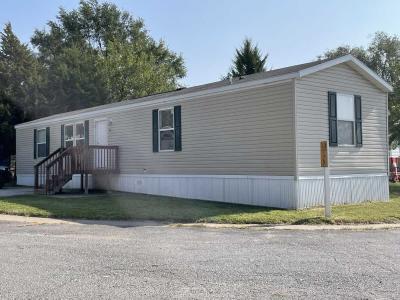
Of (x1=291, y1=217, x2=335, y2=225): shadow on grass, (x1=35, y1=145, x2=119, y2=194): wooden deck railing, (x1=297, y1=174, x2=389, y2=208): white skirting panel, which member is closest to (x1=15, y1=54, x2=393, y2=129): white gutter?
(x1=35, y1=145, x2=119, y2=194): wooden deck railing

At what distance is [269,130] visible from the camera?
44.2ft

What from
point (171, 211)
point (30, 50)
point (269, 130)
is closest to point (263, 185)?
point (269, 130)

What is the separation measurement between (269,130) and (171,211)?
3.40 meters

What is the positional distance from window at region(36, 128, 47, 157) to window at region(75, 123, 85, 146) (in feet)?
8.82

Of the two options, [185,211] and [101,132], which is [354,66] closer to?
[185,211]

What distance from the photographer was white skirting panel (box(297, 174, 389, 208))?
1312 centimetres

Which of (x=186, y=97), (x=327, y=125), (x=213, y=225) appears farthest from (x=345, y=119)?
(x=213, y=225)

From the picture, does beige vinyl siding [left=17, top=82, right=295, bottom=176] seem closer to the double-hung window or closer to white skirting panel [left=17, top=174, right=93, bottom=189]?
the double-hung window

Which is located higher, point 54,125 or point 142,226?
point 54,125

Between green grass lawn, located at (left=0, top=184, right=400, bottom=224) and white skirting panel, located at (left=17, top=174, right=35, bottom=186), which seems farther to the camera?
white skirting panel, located at (left=17, top=174, right=35, bottom=186)

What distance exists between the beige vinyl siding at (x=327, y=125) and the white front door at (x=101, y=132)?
8749 mm

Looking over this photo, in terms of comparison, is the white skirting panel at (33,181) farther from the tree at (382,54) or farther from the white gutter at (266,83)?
the tree at (382,54)

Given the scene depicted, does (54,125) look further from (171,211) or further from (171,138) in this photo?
(171,211)

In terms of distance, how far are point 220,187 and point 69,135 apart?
8926 millimetres
